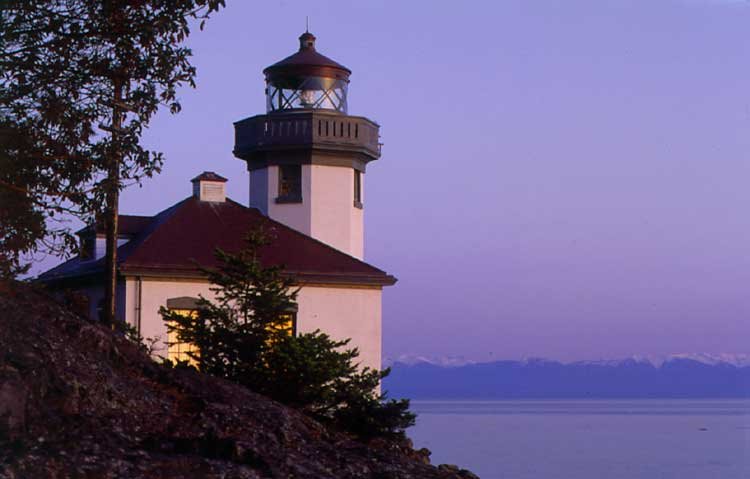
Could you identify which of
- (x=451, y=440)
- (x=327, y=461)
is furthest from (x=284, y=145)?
(x=451, y=440)

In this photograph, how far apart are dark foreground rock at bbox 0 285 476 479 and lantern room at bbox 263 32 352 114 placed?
2395 cm

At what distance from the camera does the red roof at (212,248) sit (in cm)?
3022

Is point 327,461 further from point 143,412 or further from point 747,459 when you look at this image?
point 747,459

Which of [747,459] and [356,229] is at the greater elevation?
Answer: [356,229]

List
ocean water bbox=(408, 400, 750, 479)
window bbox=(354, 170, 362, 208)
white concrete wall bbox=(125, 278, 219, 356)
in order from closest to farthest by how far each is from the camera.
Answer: white concrete wall bbox=(125, 278, 219, 356) → window bbox=(354, 170, 362, 208) → ocean water bbox=(408, 400, 750, 479)

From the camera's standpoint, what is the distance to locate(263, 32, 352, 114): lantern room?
120ft

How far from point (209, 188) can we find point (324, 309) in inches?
202

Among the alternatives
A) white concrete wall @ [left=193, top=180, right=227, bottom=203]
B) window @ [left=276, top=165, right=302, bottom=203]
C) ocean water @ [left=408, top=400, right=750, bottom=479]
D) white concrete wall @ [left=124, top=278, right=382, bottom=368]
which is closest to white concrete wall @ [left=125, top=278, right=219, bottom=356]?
white concrete wall @ [left=124, top=278, right=382, bottom=368]

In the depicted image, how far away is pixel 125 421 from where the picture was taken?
1105 centimetres

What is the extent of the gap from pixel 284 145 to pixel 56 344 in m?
24.2

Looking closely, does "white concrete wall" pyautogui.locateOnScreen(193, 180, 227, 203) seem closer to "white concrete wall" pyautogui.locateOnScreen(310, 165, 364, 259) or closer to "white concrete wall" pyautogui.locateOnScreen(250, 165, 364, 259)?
"white concrete wall" pyautogui.locateOnScreen(250, 165, 364, 259)

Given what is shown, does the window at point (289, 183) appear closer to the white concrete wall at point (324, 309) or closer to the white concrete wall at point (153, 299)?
the white concrete wall at point (324, 309)

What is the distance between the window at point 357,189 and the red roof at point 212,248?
2.83 metres

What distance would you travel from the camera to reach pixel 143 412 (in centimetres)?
1139
